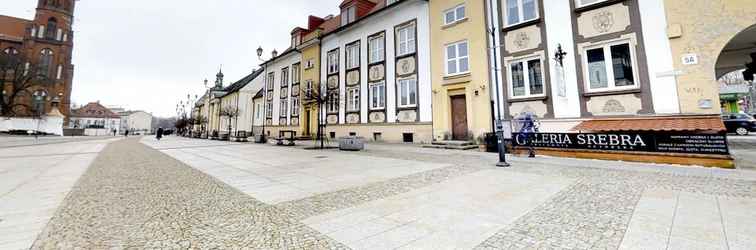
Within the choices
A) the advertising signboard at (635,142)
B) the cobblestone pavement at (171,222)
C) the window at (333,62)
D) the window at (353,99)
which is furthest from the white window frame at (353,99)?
the cobblestone pavement at (171,222)

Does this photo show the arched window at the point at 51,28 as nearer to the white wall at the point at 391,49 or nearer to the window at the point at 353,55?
the white wall at the point at 391,49

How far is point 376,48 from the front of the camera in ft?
61.3

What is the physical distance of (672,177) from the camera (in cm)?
555

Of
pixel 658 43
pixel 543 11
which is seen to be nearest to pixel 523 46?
pixel 543 11

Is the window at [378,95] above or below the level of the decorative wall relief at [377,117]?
above

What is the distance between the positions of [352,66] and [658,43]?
16158 mm

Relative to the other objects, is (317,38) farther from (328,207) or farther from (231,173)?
(328,207)

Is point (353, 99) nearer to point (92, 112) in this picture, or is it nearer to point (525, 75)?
point (525, 75)

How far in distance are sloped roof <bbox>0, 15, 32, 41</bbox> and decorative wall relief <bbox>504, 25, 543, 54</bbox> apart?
80.5 metres

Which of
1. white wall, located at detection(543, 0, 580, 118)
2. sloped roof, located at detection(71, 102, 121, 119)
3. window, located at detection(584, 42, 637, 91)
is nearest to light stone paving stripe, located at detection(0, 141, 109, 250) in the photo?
white wall, located at detection(543, 0, 580, 118)

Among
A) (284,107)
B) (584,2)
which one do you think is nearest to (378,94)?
(584,2)

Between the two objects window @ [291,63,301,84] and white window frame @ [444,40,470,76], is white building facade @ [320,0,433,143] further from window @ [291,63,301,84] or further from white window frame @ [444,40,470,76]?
window @ [291,63,301,84]

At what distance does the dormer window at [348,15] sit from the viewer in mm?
20797

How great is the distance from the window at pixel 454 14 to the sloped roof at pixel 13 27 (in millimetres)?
76953
